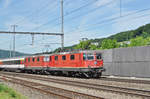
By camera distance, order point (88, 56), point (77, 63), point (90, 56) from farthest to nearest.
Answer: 1. point (77, 63)
2. point (90, 56)
3. point (88, 56)

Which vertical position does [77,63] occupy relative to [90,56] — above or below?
below

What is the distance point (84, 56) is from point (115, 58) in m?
5.26

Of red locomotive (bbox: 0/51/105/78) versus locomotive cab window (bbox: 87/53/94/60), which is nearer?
red locomotive (bbox: 0/51/105/78)

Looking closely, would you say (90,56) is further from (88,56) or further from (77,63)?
(77,63)

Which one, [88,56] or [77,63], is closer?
[88,56]

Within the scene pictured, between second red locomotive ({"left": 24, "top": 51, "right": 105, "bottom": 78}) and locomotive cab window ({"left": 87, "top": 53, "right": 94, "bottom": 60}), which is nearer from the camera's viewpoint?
second red locomotive ({"left": 24, "top": 51, "right": 105, "bottom": 78})

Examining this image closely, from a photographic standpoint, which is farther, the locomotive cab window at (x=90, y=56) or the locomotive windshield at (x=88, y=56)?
the locomotive cab window at (x=90, y=56)

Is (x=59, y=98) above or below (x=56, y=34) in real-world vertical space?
below

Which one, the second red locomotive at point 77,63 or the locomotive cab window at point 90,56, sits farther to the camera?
the locomotive cab window at point 90,56

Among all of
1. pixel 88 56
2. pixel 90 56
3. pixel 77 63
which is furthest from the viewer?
pixel 77 63

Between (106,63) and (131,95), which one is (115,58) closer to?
(106,63)

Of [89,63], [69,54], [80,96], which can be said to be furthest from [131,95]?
[69,54]

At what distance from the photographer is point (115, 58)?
83.7 ft

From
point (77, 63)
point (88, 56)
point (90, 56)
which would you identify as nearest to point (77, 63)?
point (77, 63)
